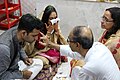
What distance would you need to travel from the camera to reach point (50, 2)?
362cm

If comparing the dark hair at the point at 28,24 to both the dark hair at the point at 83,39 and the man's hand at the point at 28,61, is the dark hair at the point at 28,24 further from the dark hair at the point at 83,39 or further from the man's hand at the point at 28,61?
the man's hand at the point at 28,61

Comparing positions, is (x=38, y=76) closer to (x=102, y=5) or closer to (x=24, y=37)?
(x=24, y=37)

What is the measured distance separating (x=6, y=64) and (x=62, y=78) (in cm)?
87

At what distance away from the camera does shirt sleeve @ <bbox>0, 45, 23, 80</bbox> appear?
193 cm

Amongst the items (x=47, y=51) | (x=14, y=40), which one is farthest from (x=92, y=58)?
(x=47, y=51)

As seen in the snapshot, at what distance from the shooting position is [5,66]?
6.57 feet

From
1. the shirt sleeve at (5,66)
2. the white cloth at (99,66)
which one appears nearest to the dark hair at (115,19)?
the white cloth at (99,66)

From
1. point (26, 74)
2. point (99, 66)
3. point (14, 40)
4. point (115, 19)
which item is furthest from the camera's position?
point (26, 74)

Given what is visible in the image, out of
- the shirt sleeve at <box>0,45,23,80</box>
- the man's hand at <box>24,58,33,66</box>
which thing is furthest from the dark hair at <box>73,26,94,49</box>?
the man's hand at <box>24,58,33,66</box>

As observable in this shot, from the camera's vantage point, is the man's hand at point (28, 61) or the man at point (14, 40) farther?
the man's hand at point (28, 61)

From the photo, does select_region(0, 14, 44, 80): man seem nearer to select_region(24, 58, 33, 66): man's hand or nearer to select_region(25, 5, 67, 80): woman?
select_region(24, 58, 33, 66): man's hand

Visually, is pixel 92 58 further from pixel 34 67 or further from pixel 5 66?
pixel 34 67

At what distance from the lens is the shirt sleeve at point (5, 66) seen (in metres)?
1.93

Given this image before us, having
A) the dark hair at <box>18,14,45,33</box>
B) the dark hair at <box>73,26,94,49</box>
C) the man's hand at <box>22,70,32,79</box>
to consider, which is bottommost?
the man's hand at <box>22,70,32,79</box>
